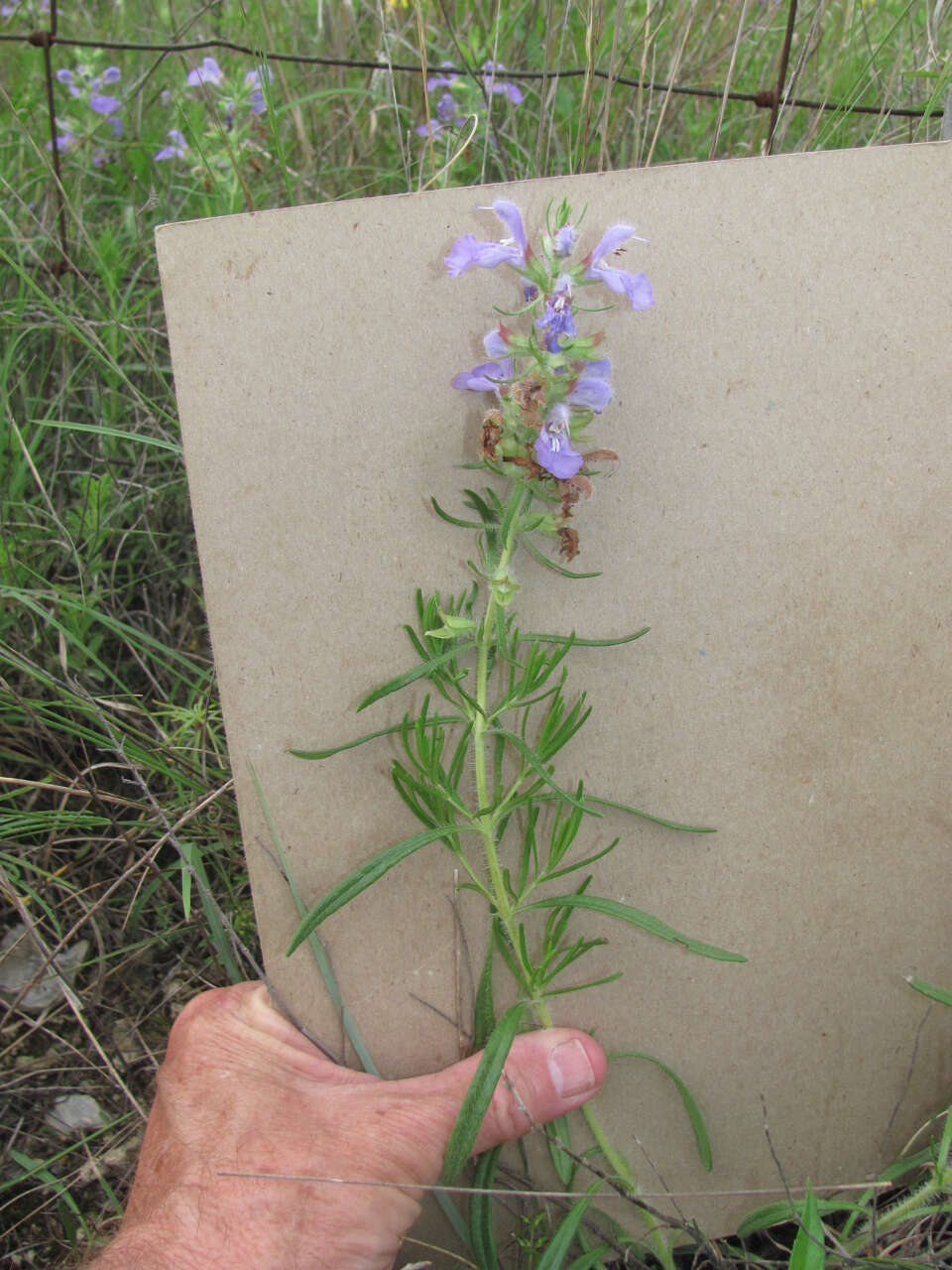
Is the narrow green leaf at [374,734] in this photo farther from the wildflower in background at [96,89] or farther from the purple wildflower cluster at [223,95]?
the wildflower in background at [96,89]

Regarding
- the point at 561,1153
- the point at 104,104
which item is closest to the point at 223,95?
the point at 104,104

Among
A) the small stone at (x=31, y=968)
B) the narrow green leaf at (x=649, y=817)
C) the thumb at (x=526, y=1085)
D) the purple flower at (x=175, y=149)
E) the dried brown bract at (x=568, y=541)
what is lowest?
the small stone at (x=31, y=968)

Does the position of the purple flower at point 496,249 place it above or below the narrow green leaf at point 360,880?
above

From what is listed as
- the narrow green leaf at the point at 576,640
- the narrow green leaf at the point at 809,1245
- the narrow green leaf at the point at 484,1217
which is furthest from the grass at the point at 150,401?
the narrow green leaf at the point at 576,640

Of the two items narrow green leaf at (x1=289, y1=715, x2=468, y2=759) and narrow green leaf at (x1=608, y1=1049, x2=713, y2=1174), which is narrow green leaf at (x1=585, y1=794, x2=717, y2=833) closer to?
narrow green leaf at (x1=289, y1=715, x2=468, y2=759)

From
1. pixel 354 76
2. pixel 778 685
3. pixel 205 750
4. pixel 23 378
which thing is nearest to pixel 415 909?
pixel 205 750

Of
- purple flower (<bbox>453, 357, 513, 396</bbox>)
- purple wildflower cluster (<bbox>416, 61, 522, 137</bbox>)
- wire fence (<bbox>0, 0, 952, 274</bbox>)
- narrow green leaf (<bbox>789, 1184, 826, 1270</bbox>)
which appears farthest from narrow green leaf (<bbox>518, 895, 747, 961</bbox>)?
purple wildflower cluster (<bbox>416, 61, 522, 137</bbox>)
